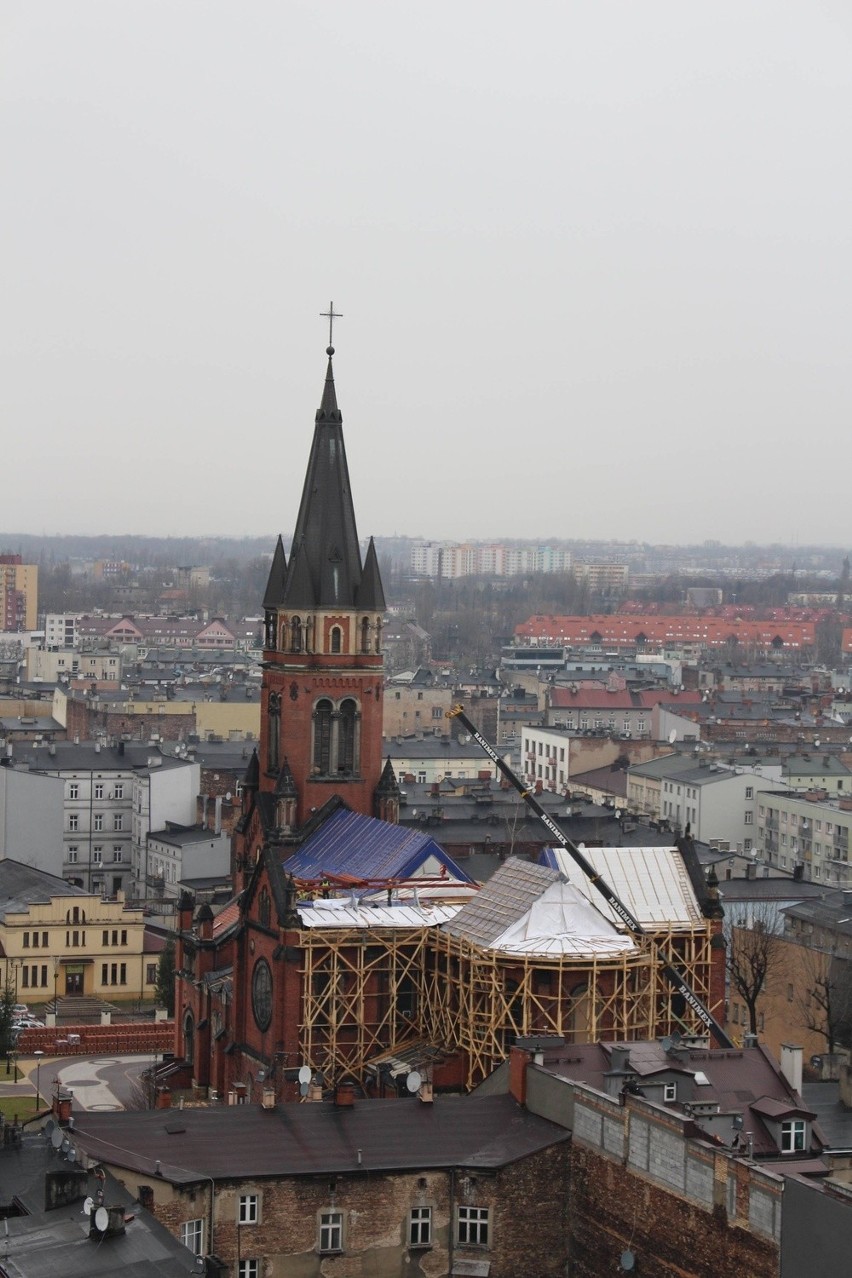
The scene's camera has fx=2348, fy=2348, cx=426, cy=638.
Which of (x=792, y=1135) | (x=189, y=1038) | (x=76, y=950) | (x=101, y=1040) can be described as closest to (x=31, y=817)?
(x=76, y=950)

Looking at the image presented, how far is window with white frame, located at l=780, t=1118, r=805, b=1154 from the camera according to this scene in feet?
126

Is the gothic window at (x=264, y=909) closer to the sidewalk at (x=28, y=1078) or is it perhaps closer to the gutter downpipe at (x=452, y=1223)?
the sidewalk at (x=28, y=1078)

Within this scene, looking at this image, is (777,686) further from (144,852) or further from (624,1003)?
(624,1003)

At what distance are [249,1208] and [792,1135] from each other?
897 cm

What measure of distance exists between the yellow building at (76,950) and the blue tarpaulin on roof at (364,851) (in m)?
18.2

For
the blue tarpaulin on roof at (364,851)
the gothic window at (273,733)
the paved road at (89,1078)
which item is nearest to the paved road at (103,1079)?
the paved road at (89,1078)

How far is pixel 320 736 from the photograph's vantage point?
59.5m

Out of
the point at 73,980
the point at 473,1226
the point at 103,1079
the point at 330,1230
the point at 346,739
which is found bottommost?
the point at 103,1079

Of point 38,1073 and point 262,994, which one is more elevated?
point 262,994

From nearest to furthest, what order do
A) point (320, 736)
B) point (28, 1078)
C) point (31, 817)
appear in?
1. point (320, 736)
2. point (28, 1078)
3. point (31, 817)

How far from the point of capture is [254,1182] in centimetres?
3850

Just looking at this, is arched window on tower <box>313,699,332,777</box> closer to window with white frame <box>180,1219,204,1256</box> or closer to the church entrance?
the church entrance

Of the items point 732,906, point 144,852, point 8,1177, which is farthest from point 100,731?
point 8,1177

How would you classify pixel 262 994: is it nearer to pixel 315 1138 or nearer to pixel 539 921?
pixel 539 921
